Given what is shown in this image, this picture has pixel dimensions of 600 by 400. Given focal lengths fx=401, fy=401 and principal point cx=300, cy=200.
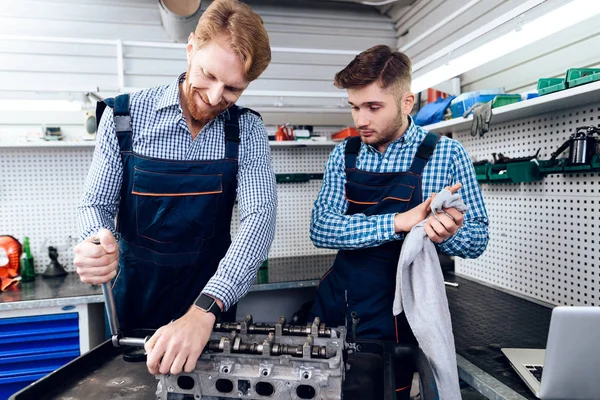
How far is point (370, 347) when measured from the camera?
1044 millimetres

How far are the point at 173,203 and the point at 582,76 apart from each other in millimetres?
1480

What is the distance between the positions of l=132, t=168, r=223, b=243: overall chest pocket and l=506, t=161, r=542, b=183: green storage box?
1.31 m

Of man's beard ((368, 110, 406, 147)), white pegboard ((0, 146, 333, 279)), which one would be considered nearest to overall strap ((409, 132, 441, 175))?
man's beard ((368, 110, 406, 147))

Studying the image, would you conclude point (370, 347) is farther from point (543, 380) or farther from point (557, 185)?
point (557, 185)

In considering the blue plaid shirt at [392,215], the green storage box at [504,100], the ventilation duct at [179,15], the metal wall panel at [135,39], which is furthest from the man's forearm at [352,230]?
the ventilation duct at [179,15]

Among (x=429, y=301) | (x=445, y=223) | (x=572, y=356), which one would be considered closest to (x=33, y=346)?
(x=429, y=301)

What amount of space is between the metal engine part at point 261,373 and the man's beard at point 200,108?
0.70 metres

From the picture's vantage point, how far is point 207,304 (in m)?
0.93

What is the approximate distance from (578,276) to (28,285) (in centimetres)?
273

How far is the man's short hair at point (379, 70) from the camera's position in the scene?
59.0 inches

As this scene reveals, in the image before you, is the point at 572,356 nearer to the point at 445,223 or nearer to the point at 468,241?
the point at 445,223

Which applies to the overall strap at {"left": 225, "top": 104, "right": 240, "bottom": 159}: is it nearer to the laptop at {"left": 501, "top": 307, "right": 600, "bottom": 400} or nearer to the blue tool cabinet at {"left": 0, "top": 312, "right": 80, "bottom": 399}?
the laptop at {"left": 501, "top": 307, "right": 600, "bottom": 400}

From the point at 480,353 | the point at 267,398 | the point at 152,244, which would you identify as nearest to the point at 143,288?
the point at 152,244

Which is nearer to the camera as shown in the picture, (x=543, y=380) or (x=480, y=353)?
(x=543, y=380)
